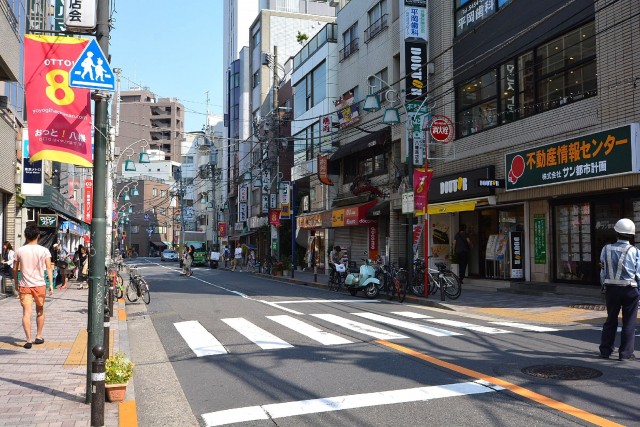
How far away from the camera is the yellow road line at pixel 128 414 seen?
5.50 metres

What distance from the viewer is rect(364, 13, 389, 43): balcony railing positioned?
1120 inches

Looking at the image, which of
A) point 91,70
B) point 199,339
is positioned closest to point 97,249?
point 91,70

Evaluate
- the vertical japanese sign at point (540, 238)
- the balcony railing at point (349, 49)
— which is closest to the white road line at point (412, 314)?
the vertical japanese sign at point (540, 238)

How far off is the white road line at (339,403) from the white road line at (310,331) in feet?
10.9

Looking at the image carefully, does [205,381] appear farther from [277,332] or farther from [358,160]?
[358,160]

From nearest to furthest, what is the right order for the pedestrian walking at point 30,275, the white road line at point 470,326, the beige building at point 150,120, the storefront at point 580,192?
the pedestrian walking at point 30,275
the white road line at point 470,326
the storefront at point 580,192
the beige building at point 150,120

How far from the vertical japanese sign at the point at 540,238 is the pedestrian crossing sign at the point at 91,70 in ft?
50.3

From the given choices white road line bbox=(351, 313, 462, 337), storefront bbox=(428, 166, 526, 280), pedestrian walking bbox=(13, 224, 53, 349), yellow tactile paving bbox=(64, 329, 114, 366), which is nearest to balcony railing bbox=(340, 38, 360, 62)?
storefront bbox=(428, 166, 526, 280)

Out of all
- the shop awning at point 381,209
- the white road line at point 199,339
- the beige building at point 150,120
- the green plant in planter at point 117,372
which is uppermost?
the beige building at point 150,120

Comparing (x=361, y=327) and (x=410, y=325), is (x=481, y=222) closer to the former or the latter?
(x=410, y=325)

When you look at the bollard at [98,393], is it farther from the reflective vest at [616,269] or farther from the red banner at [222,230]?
the red banner at [222,230]

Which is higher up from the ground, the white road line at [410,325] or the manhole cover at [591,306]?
the manhole cover at [591,306]

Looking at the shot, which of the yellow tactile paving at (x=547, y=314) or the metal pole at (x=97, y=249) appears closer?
the metal pole at (x=97, y=249)

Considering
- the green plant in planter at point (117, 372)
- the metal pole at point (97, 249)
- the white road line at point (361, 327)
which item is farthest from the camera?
the white road line at point (361, 327)
